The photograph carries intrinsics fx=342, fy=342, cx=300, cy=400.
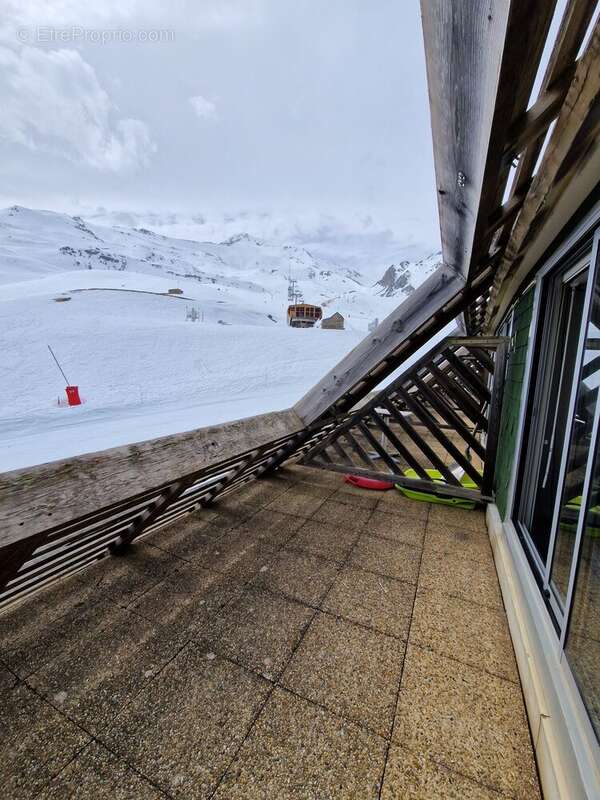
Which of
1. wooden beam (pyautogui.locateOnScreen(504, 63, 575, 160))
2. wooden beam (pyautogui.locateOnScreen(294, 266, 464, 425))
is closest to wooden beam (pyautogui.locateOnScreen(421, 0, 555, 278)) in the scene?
wooden beam (pyautogui.locateOnScreen(504, 63, 575, 160))

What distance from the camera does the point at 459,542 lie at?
270 centimetres

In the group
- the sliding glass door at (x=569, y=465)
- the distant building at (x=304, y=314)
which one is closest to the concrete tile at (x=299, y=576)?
the sliding glass door at (x=569, y=465)

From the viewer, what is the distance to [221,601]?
2014mm

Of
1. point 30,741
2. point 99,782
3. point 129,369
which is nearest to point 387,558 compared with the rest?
point 99,782

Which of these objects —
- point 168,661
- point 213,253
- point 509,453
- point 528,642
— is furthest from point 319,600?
point 213,253

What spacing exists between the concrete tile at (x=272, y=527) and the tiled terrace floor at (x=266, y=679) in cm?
8

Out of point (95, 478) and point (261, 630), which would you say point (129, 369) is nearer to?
point (261, 630)

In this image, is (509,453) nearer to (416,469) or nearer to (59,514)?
(416,469)

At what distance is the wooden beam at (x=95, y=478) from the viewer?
0.88 metres

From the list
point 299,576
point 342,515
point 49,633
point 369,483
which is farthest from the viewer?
point 369,483

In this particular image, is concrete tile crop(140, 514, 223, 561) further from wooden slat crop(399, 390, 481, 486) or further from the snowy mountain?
the snowy mountain

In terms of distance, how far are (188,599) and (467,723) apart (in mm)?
1491

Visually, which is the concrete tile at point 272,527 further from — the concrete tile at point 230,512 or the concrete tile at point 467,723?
the concrete tile at point 467,723

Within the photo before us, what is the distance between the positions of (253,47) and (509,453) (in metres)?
4.62
